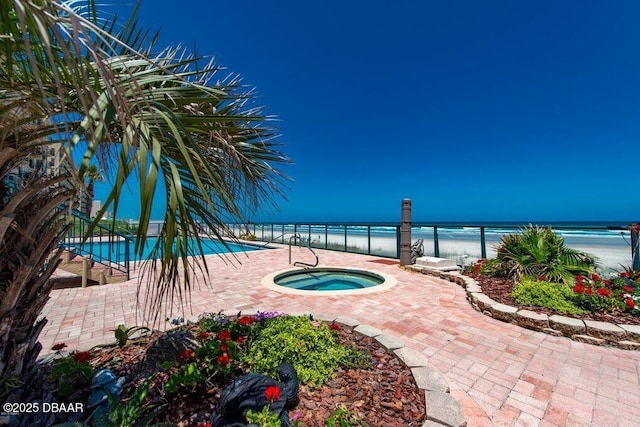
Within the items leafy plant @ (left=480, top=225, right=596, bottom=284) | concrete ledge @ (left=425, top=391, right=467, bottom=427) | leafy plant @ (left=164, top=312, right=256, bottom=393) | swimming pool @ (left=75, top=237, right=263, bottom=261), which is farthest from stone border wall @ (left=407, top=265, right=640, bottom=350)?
swimming pool @ (left=75, top=237, right=263, bottom=261)

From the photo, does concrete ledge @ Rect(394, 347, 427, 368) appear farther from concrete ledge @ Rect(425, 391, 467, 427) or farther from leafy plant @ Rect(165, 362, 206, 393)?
leafy plant @ Rect(165, 362, 206, 393)

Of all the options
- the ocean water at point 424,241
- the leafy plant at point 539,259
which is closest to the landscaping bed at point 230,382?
the leafy plant at point 539,259

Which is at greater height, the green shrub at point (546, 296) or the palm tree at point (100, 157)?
the palm tree at point (100, 157)

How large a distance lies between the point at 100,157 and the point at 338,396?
1.96m

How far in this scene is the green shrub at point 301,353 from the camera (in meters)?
1.90

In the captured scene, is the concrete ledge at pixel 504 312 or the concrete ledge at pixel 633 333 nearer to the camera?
the concrete ledge at pixel 633 333

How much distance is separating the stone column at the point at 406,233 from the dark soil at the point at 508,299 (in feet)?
4.72

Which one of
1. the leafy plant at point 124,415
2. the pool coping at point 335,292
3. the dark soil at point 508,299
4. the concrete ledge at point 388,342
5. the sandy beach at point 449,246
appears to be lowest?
the pool coping at point 335,292

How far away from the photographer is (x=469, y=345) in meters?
2.72

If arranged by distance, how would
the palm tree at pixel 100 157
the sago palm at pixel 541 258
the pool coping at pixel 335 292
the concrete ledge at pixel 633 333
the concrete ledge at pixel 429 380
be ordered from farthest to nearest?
the pool coping at pixel 335 292
the sago palm at pixel 541 258
the concrete ledge at pixel 633 333
the concrete ledge at pixel 429 380
the palm tree at pixel 100 157

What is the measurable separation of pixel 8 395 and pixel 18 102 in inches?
56.6

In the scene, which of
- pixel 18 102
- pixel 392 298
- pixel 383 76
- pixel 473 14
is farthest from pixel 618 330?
pixel 383 76

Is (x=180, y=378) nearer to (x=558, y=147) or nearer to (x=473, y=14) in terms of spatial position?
(x=473, y=14)

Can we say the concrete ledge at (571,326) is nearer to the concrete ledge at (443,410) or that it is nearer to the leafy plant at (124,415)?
the concrete ledge at (443,410)
